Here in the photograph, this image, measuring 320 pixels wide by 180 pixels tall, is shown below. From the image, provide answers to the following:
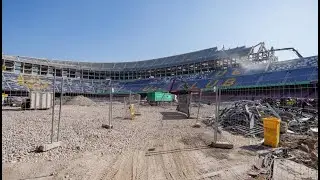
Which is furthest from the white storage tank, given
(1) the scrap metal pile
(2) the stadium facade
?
(2) the stadium facade

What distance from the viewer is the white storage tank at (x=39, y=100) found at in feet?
85.9

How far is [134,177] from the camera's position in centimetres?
603

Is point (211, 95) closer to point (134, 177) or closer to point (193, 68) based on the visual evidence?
point (193, 68)

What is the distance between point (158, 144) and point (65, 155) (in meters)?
3.49

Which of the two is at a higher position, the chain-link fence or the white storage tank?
the white storage tank

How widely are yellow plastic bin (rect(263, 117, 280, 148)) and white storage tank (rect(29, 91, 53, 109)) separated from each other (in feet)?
75.8

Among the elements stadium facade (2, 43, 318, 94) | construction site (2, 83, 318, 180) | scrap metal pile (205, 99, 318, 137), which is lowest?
construction site (2, 83, 318, 180)

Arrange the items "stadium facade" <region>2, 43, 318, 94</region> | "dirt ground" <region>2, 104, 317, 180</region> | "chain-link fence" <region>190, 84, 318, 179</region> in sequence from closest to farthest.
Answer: "dirt ground" <region>2, 104, 317, 180</region> < "chain-link fence" <region>190, 84, 318, 179</region> < "stadium facade" <region>2, 43, 318, 94</region>

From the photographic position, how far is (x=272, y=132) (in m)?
9.64

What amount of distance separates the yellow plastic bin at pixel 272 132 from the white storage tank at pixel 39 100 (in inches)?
909

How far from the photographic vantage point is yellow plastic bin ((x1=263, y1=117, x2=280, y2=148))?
9562 mm

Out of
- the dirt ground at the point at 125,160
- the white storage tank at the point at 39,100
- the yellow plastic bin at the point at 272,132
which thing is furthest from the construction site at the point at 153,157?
the white storage tank at the point at 39,100

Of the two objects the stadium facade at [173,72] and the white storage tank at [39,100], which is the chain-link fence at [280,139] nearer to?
the white storage tank at [39,100]

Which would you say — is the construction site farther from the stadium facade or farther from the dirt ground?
the stadium facade
